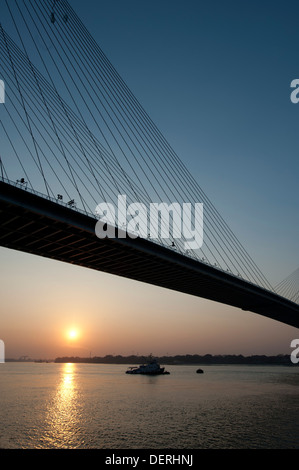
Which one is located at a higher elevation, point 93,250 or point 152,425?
point 93,250

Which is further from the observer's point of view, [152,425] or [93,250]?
[93,250]

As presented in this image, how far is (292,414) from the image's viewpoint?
2745 centimetres

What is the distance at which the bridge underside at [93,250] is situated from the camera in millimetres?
25719

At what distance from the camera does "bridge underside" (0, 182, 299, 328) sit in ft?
84.4

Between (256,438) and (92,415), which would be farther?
(92,415)

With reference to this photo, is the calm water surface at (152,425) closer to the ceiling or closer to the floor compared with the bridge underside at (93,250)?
closer to the floor

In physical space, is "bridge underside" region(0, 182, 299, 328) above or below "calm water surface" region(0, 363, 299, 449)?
above

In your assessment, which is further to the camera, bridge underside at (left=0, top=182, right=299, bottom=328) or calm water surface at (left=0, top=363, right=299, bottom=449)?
bridge underside at (left=0, top=182, right=299, bottom=328)

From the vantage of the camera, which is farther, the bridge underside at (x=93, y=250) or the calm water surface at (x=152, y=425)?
the bridge underside at (x=93, y=250)

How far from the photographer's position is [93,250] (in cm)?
3403
